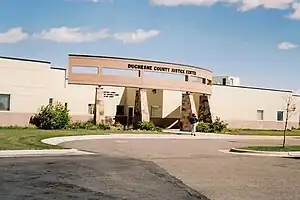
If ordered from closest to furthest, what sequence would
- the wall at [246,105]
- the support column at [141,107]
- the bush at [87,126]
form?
the bush at [87,126] → the support column at [141,107] → the wall at [246,105]

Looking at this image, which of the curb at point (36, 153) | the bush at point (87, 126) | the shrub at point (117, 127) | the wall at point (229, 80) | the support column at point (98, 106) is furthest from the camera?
the wall at point (229, 80)

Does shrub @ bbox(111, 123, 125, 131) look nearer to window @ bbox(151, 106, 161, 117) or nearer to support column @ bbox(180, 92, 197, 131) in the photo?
support column @ bbox(180, 92, 197, 131)

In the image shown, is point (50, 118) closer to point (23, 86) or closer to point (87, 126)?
point (23, 86)

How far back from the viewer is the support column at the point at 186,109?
4309 cm

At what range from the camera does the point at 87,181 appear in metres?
11.7

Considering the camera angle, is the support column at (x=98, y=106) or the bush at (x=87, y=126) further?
the support column at (x=98, y=106)

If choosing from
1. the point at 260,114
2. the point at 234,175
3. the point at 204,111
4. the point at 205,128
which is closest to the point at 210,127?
the point at 205,128

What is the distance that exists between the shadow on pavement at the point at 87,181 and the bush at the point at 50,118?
63.0 feet

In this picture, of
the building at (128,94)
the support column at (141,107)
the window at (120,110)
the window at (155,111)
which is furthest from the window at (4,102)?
the window at (155,111)

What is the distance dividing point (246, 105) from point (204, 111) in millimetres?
7905

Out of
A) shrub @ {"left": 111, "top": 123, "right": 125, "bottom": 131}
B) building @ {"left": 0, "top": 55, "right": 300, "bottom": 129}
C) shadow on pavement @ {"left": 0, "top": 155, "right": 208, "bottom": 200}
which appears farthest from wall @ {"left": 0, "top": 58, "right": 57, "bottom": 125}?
shadow on pavement @ {"left": 0, "top": 155, "right": 208, "bottom": 200}

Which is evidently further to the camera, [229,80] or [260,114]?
[229,80]

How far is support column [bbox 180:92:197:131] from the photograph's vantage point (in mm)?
43094

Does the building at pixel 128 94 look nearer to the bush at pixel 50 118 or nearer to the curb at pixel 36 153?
the bush at pixel 50 118
